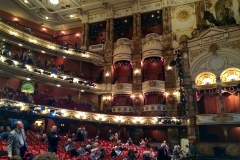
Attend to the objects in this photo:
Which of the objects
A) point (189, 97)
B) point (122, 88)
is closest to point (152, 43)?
point (122, 88)

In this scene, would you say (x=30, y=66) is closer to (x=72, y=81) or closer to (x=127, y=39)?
(x=72, y=81)

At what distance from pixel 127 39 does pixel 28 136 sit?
15601 millimetres

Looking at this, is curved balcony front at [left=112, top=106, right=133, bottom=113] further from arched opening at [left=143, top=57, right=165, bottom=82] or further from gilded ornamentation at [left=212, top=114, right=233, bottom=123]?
gilded ornamentation at [left=212, top=114, right=233, bottom=123]

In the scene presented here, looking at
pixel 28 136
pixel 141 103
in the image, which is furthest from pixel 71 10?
pixel 28 136

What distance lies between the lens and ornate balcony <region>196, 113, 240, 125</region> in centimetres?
1574

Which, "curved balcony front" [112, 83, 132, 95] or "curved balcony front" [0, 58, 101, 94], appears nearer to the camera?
"curved balcony front" [0, 58, 101, 94]

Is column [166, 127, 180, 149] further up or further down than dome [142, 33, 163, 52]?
further down

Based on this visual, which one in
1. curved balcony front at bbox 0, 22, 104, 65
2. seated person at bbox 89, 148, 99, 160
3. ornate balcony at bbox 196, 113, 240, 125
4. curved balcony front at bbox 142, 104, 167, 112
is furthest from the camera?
curved balcony front at bbox 142, 104, 167, 112

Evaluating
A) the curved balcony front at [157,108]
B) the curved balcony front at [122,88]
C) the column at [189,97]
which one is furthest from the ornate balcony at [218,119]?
the curved balcony front at [122,88]

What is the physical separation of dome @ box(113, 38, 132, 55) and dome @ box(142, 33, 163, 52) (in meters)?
1.78

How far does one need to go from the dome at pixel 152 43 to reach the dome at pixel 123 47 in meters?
1.78

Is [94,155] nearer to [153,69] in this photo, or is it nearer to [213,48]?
[213,48]

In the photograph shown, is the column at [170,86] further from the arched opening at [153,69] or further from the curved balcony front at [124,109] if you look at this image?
the curved balcony front at [124,109]

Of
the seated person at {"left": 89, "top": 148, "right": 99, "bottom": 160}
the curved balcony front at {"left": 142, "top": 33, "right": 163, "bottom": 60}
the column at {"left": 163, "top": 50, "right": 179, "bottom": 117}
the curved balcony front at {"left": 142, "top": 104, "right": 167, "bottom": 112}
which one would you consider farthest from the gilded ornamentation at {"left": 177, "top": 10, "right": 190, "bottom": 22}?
the seated person at {"left": 89, "top": 148, "right": 99, "bottom": 160}
